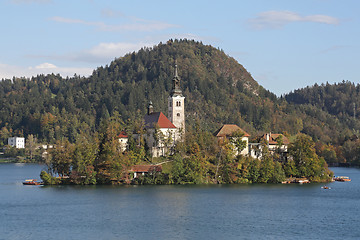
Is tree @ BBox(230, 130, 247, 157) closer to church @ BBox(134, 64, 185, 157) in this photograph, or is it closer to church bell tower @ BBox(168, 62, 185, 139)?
church @ BBox(134, 64, 185, 157)

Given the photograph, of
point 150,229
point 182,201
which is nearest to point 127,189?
point 182,201

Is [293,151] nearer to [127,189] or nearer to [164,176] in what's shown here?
[164,176]

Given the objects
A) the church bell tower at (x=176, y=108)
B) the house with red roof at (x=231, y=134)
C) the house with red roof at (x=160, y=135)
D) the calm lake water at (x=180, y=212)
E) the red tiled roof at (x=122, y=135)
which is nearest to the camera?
the calm lake water at (x=180, y=212)

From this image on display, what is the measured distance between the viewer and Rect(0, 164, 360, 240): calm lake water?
70.6m

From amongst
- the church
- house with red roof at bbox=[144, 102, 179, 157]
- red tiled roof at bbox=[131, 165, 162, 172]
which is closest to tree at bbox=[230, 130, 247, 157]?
the church

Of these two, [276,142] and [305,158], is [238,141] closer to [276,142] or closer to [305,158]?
[276,142]

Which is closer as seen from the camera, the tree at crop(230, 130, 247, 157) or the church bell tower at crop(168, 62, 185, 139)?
the tree at crop(230, 130, 247, 157)

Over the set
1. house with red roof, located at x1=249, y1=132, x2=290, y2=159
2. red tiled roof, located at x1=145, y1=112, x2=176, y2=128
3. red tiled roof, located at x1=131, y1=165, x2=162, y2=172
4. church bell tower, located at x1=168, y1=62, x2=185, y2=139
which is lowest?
red tiled roof, located at x1=131, y1=165, x2=162, y2=172

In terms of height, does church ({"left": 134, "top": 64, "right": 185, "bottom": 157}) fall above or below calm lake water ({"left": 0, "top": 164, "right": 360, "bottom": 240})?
above

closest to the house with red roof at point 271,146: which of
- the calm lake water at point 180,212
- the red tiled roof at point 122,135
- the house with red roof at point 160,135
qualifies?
the calm lake water at point 180,212

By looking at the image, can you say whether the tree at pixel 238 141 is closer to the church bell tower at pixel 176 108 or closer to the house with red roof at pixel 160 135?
the house with red roof at pixel 160 135

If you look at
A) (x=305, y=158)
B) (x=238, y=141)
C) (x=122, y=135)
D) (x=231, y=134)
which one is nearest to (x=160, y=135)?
(x=122, y=135)

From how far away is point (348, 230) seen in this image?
73.4 m

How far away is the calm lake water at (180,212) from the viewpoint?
70625 millimetres
